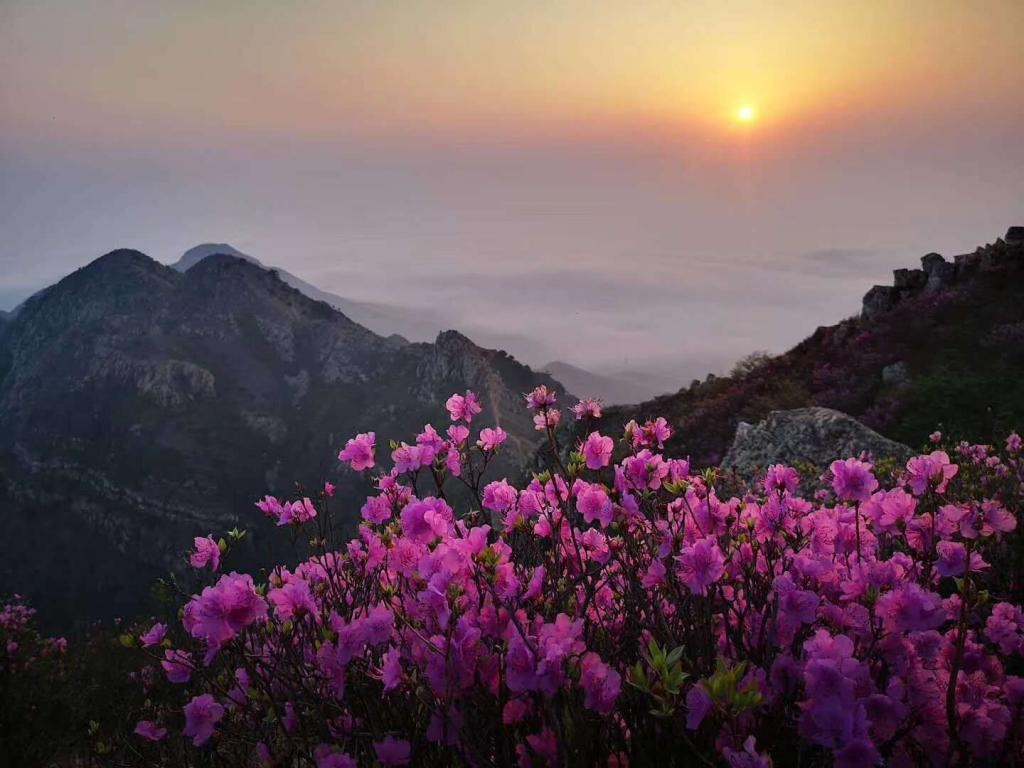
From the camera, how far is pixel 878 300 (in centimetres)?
2172

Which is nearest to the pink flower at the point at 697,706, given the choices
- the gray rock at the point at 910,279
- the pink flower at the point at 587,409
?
the pink flower at the point at 587,409

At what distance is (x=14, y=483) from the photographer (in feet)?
363

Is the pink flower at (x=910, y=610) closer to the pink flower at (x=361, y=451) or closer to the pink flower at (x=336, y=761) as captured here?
the pink flower at (x=336, y=761)

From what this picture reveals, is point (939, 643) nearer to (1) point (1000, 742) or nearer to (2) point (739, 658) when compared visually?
(1) point (1000, 742)

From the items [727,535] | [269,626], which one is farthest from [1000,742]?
[269,626]

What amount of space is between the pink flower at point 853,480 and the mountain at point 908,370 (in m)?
11.4

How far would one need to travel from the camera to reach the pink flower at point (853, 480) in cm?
272

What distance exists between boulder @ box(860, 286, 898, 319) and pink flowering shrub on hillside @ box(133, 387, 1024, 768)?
827 inches

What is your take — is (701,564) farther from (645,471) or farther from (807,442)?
(807,442)

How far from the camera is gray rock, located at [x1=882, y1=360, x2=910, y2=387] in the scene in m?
16.0

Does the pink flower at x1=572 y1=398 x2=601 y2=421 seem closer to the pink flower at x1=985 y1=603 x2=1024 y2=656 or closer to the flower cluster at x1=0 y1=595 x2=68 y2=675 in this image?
the pink flower at x1=985 y1=603 x2=1024 y2=656

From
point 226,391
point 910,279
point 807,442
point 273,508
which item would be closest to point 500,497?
point 273,508

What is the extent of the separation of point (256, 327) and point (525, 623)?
16574 cm

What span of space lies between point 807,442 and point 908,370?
7.86 meters
